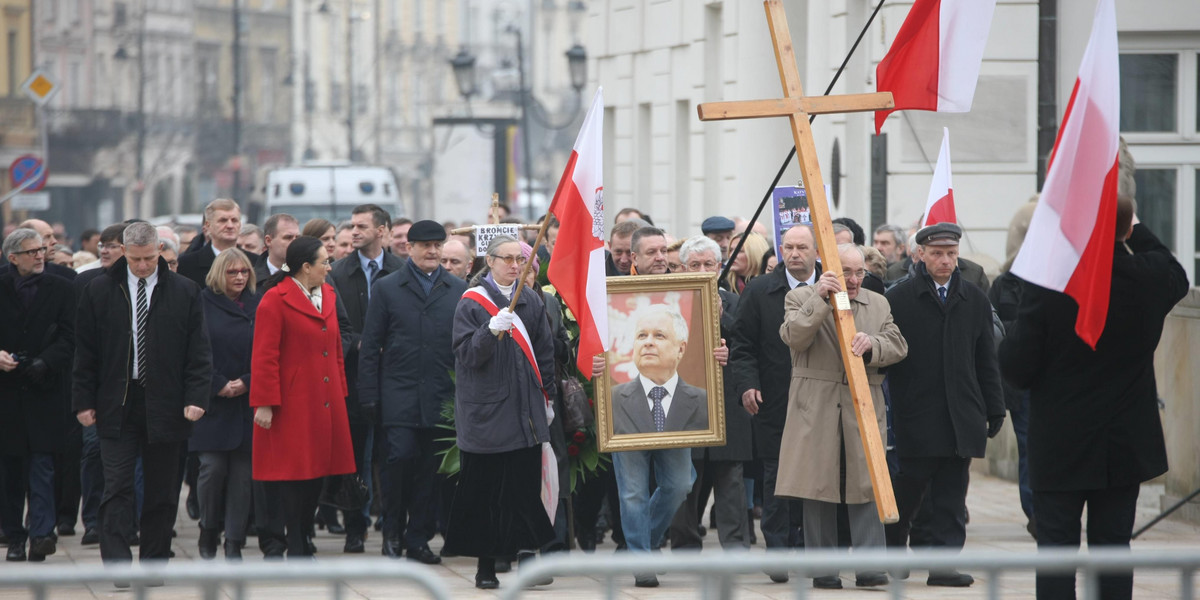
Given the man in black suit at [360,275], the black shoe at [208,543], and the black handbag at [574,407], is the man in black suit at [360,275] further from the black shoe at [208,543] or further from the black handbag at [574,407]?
the black handbag at [574,407]

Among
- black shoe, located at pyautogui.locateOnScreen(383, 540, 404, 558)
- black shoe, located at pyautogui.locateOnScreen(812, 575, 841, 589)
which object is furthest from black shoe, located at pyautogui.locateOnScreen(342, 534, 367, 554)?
black shoe, located at pyautogui.locateOnScreen(812, 575, 841, 589)

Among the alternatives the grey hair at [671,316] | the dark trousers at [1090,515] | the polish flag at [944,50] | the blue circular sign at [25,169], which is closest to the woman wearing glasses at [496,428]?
the grey hair at [671,316]

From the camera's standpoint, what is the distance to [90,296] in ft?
30.5

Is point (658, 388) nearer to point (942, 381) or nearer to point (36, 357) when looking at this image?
point (942, 381)

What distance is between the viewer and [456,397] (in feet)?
29.7

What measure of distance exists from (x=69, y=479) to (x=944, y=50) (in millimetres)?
7020

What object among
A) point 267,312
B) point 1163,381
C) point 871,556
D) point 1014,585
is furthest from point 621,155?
point 871,556

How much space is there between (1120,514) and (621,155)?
21.3 m

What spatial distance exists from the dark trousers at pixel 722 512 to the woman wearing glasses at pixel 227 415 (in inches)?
107

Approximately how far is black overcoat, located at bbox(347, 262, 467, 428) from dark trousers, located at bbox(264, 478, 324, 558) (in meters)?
0.78

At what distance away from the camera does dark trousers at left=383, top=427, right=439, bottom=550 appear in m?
10.2

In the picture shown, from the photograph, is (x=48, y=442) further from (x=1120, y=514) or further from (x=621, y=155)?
(x=621, y=155)

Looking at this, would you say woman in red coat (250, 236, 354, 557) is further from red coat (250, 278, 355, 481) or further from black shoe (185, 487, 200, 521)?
black shoe (185, 487, 200, 521)

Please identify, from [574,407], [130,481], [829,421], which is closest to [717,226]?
[574,407]
